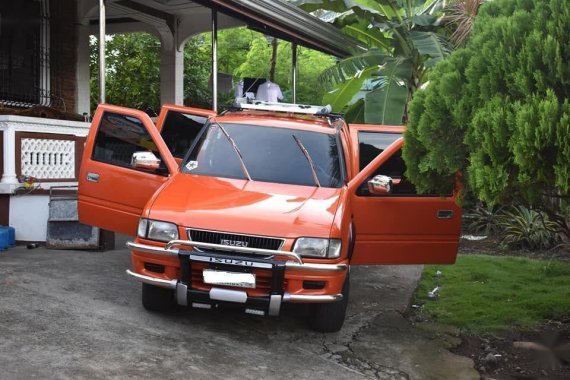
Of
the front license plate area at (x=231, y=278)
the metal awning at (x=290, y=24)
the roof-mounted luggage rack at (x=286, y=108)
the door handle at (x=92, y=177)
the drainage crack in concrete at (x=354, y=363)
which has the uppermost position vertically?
the metal awning at (x=290, y=24)

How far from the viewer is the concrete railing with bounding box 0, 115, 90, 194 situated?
7.90m

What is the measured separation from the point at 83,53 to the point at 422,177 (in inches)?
380

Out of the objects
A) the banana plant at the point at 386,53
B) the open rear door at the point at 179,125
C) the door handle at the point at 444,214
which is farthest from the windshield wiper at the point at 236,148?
the banana plant at the point at 386,53

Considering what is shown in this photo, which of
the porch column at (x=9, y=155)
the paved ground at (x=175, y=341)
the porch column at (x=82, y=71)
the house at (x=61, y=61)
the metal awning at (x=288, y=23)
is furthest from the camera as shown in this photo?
the porch column at (x=82, y=71)

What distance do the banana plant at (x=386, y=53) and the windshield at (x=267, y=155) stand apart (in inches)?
183

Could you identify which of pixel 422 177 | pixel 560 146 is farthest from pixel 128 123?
pixel 560 146

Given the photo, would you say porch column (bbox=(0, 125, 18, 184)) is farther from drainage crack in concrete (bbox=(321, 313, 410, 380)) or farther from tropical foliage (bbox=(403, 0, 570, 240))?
tropical foliage (bbox=(403, 0, 570, 240))

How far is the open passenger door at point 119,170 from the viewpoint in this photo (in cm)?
621

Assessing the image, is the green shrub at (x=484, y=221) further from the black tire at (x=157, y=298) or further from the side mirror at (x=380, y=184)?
the black tire at (x=157, y=298)

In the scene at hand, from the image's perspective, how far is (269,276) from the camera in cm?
482

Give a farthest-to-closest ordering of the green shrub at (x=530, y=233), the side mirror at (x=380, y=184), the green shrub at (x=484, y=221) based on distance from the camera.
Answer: the green shrub at (x=484, y=221) < the green shrub at (x=530, y=233) < the side mirror at (x=380, y=184)

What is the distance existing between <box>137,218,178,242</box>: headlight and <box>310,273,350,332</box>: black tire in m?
1.45

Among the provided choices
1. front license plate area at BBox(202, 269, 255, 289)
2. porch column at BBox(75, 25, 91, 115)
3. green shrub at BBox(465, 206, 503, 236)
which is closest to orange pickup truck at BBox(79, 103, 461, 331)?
front license plate area at BBox(202, 269, 255, 289)

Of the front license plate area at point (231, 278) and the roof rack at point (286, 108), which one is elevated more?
the roof rack at point (286, 108)
